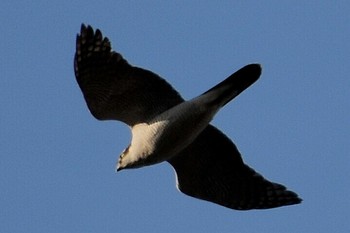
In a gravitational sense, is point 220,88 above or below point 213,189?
above

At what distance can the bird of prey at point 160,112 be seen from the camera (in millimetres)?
16031

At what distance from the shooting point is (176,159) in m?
17.5

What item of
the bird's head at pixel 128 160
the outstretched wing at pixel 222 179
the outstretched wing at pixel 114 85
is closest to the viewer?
the outstretched wing at pixel 114 85

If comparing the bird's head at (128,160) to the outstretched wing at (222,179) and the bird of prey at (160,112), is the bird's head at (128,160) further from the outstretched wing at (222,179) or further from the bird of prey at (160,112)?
the outstretched wing at (222,179)

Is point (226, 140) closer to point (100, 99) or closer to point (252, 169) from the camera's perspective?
point (252, 169)

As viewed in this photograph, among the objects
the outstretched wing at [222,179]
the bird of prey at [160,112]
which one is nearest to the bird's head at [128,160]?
the bird of prey at [160,112]

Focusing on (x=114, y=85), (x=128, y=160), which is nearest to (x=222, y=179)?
(x=128, y=160)

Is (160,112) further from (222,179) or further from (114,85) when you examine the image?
(222,179)

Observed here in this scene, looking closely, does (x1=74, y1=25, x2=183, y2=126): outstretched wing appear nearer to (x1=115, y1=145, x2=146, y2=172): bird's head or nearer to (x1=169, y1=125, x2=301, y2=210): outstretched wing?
(x1=115, y1=145, x2=146, y2=172): bird's head

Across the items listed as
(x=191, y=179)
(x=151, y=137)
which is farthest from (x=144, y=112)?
(x=191, y=179)

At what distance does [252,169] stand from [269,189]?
530 mm

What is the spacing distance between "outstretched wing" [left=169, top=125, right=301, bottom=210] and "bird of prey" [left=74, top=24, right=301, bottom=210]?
16mm

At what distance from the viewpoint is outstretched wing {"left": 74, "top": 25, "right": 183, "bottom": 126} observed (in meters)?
16.0

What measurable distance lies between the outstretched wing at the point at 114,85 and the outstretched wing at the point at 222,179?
981mm
